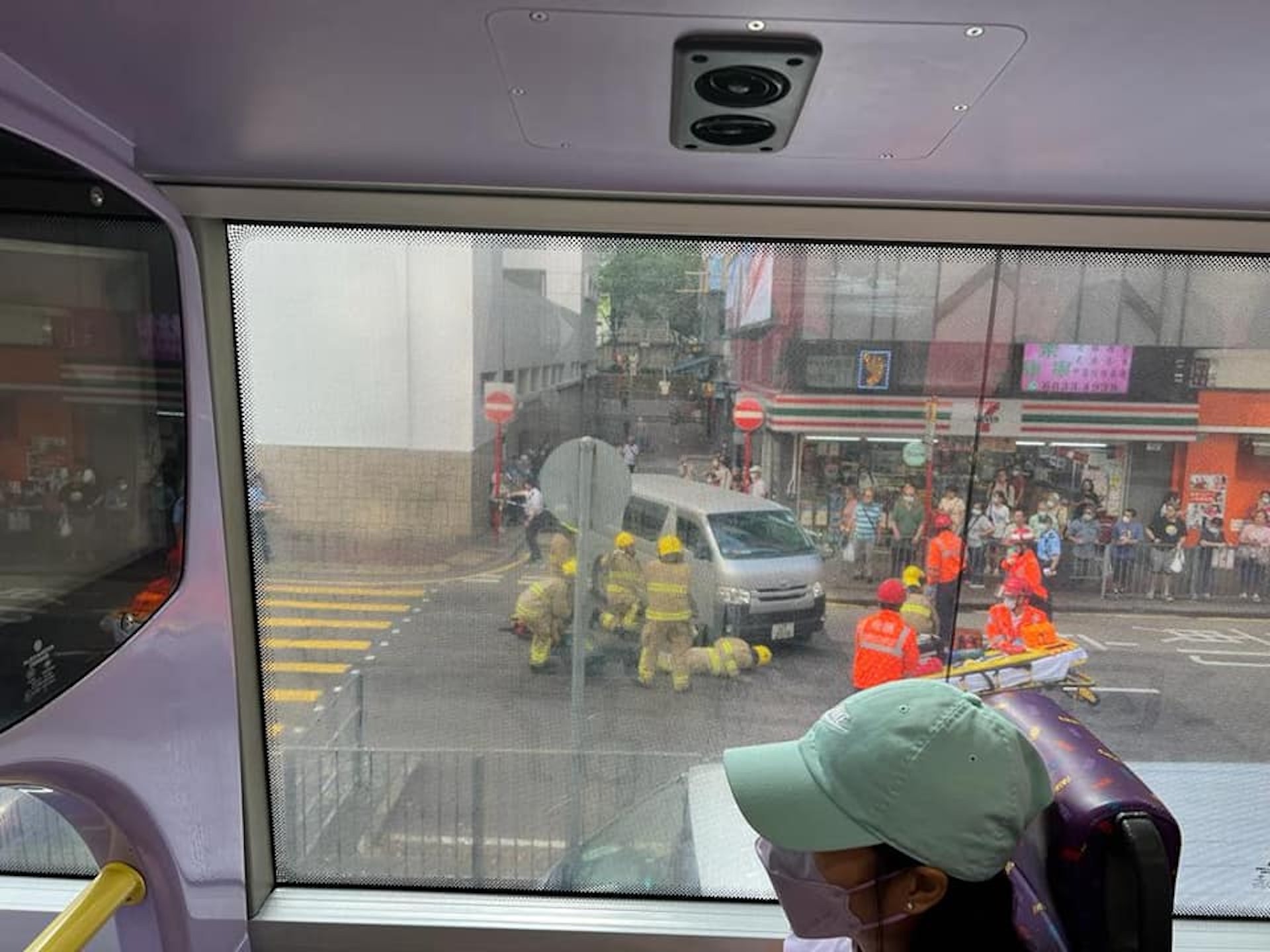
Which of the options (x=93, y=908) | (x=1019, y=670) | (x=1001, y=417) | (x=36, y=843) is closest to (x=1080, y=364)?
(x=1001, y=417)

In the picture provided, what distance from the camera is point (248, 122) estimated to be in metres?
1.36

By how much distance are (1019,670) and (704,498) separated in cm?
87

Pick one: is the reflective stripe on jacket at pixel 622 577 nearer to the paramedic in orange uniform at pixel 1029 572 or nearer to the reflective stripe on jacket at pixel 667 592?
the reflective stripe on jacket at pixel 667 592

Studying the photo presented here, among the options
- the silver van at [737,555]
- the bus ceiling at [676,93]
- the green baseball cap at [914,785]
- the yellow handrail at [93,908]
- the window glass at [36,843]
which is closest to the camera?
the bus ceiling at [676,93]

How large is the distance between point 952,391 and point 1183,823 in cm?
126

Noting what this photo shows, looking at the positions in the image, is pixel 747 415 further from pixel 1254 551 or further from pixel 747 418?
pixel 1254 551

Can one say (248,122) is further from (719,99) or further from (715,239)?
(715,239)

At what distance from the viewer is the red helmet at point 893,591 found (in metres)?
2.08

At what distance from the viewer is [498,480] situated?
6.71 ft

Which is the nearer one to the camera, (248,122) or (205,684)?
(248,122)

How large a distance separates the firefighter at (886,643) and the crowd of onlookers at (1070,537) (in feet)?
0.21

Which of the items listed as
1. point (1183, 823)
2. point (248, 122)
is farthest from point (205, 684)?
point (1183, 823)

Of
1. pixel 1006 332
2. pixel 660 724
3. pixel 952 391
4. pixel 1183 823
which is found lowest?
pixel 1183 823

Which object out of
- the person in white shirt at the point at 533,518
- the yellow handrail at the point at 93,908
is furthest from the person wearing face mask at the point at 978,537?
the yellow handrail at the point at 93,908
